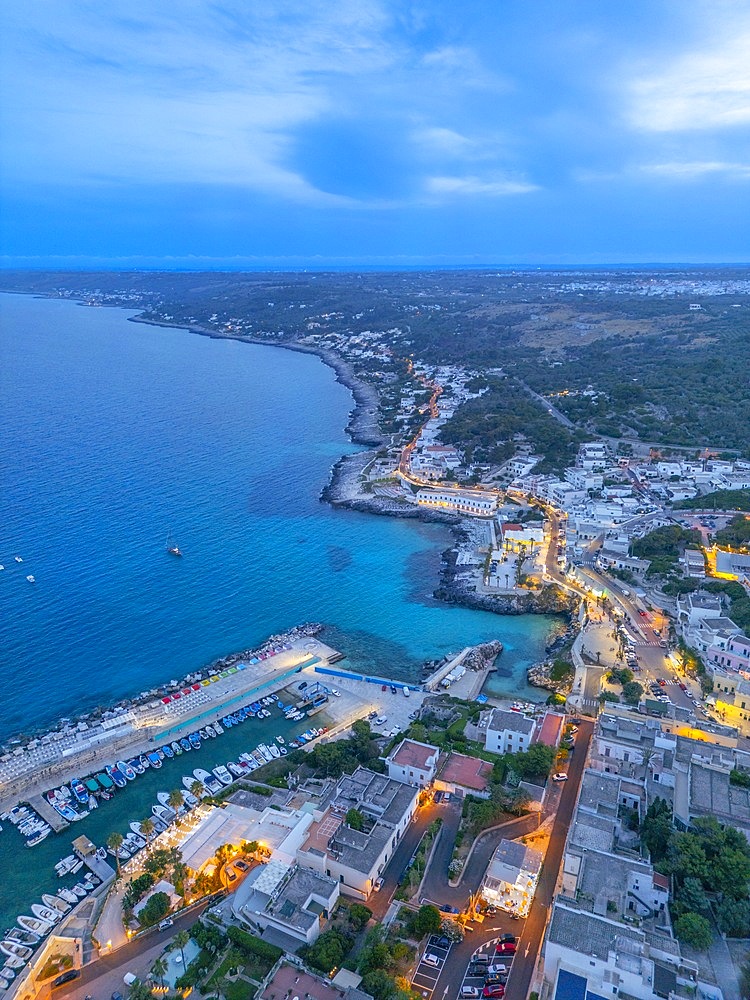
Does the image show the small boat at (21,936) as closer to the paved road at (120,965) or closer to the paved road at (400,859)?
the paved road at (120,965)

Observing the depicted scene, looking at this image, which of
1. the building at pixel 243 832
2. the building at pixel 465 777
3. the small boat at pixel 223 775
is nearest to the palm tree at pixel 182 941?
the building at pixel 243 832

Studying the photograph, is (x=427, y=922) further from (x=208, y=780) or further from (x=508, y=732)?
(x=208, y=780)

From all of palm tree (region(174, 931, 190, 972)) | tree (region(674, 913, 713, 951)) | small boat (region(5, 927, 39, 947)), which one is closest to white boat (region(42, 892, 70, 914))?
small boat (region(5, 927, 39, 947))

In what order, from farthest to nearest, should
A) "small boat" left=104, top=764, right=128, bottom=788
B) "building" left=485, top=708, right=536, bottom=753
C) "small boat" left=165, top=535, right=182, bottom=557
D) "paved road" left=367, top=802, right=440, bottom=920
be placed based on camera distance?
"small boat" left=165, top=535, right=182, bottom=557 → "small boat" left=104, top=764, right=128, bottom=788 → "building" left=485, top=708, right=536, bottom=753 → "paved road" left=367, top=802, right=440, bottom=920

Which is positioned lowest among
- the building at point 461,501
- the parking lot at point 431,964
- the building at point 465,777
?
the parking lot at point 431,964

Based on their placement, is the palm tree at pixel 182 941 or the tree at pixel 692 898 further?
the tree at pixel 692 898

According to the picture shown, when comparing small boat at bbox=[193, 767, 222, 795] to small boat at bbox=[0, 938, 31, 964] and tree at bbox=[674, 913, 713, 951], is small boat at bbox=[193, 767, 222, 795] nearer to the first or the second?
small boat at bbox=[0, 938, 31, 964]

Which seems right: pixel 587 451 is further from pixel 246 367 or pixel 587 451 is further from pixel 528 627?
pixel 246 367

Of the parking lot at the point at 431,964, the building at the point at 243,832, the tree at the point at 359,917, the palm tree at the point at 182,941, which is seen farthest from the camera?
the building at the point at 243,832
